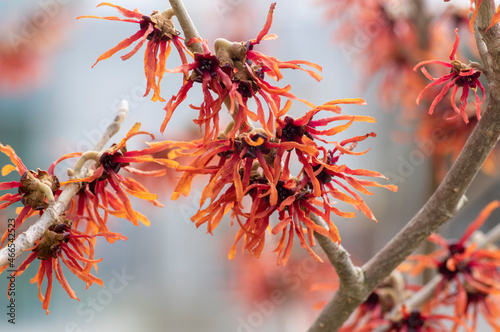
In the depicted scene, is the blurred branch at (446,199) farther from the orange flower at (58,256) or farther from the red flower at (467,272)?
the orange flower at (58,256)

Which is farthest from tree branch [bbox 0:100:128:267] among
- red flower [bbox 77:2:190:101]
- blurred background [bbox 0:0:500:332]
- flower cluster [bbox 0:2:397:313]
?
blurred background [bbox 0:0:500:332]

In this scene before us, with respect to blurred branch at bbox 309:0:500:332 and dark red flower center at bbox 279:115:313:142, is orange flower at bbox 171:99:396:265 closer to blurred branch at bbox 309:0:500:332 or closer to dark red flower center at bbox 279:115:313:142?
dark red flower center at bbox 279:115:313:142

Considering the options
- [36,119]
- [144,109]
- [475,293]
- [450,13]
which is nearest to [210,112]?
[475,293]

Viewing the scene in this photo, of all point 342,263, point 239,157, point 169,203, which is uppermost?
point 239,157

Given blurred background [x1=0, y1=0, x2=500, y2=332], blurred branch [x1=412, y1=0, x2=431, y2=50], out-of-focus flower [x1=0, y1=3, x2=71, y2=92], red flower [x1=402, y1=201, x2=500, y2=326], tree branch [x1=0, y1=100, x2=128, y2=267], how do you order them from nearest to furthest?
tree branch [x1=0, y1=100, x2=128, y2=267], red flower [x1=402, y1=201, x2=500, y2=326], blurred branch [x1=412, y1=0, x2=431, y2=50], out-of-focus flower [x1=0, y1=3, x2=71, y2=92], blurred background [x1=0, y1=0, x2=500, y2=332]

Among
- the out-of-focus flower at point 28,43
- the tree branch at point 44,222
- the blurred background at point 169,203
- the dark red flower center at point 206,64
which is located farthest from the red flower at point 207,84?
the blurred background at point 169,203

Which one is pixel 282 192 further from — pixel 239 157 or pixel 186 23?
pixel 186 23

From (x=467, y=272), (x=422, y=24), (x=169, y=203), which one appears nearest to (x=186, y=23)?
(x=467, y=272)

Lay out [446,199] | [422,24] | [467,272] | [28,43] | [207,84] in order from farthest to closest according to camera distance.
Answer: [28,43] → [422,24] → [467,272] → [446,199] → [207,84]
